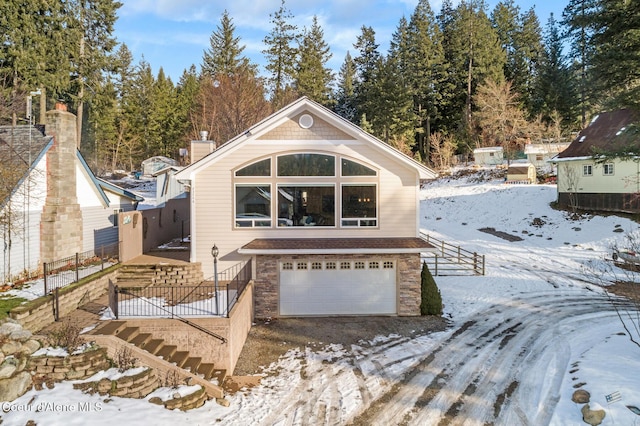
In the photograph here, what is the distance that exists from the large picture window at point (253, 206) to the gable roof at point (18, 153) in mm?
7307

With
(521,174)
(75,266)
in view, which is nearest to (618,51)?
(75,266)

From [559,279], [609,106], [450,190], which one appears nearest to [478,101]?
[450,190]

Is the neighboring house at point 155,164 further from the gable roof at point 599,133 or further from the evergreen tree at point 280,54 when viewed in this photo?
the gable roof at point 599,133

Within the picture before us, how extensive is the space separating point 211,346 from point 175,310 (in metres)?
1.87

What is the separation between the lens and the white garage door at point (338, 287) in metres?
13.5

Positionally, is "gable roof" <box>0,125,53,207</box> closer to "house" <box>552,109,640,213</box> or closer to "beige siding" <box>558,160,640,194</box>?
"house" <box>552,109,640,213</box>

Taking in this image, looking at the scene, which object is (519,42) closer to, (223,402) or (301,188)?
(301,188)

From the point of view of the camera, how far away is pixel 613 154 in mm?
10523

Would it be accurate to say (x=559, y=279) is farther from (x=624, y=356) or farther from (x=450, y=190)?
(x=450, y=190)

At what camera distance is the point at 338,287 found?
1347cm

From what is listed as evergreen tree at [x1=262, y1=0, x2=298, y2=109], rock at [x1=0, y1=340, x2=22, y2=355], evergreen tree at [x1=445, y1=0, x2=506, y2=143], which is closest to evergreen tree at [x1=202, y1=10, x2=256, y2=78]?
evergreen tree at [x1=262, y1=0, x2=298, y2=109]

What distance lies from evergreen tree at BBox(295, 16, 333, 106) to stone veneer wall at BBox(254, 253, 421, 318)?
103 ft

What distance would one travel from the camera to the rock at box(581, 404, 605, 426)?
6637mm

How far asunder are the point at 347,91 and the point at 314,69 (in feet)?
39.8
